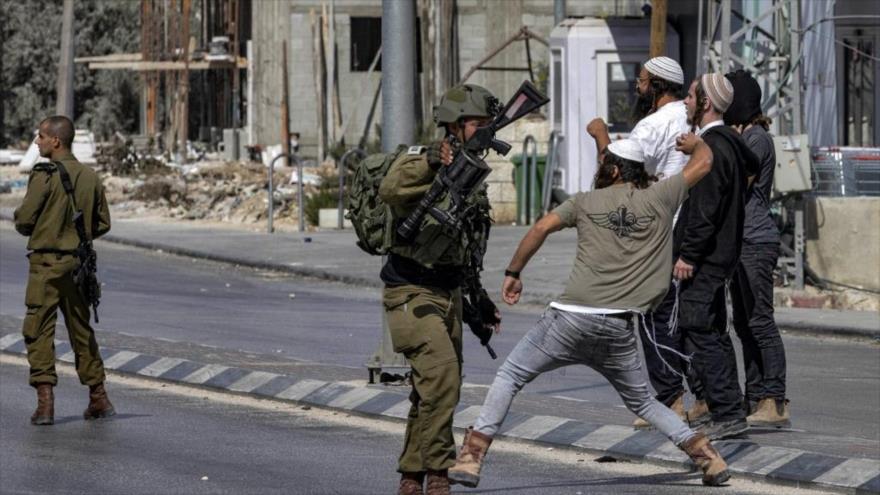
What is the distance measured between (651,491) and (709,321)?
1.21 meters

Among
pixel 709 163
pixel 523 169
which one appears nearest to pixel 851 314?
pixel 709 163

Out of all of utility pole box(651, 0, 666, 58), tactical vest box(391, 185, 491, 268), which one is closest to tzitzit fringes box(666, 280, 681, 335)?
tactical vest box(391, 185, 491, 268)

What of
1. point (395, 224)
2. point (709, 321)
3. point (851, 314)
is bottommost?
point (851, 314)

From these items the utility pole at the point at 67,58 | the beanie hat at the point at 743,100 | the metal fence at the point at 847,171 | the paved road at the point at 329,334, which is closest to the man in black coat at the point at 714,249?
the paved road at the point at 329,334

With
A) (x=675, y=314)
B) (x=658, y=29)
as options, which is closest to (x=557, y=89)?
(x=658, y=29)

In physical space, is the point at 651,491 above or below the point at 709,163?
below

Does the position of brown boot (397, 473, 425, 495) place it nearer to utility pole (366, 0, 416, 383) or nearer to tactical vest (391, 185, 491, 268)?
tactical vest (391, 185, 491, 268)

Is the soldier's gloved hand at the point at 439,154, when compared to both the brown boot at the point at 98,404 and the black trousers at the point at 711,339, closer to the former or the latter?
the black trousers at the point at 711,339

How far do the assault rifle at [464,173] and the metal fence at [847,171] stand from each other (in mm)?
11367

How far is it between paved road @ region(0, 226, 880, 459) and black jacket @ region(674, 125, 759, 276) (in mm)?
1075

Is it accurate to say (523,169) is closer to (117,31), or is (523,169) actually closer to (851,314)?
(851,314)

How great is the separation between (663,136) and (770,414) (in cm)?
173

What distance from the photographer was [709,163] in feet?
27.7

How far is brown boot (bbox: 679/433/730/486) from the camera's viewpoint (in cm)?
844
